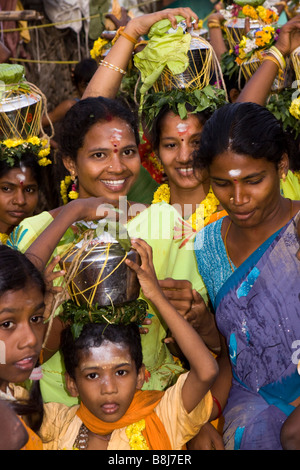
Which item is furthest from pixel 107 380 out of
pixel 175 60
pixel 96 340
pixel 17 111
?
pixel 17 111

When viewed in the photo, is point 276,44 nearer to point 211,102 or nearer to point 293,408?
point 211,102

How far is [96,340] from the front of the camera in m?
3.20

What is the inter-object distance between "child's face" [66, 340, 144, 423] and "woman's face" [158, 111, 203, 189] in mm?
1340

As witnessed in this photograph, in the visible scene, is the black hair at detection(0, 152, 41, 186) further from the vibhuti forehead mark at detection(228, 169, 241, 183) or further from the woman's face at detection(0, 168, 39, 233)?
the vibhuti forehead mark at detection(228, 169, 241, 183)

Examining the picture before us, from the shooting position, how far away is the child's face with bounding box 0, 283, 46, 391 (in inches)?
112

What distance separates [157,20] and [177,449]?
274 centimetres

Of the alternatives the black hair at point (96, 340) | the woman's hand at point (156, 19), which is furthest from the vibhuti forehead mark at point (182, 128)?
the black hair at point (96, 340)

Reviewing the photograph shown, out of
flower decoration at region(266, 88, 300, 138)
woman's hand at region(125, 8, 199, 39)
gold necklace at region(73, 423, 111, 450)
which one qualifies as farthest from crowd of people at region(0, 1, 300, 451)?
flower decoration at region(266, 88, 300, 138)

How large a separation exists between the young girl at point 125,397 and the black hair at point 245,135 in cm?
62

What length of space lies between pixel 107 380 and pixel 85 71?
456 centimetres

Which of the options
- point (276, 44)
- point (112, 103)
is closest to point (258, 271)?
point (112, 103)

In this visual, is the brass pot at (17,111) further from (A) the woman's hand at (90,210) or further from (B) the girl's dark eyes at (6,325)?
(B) the girl's dark eyes at (6,325)

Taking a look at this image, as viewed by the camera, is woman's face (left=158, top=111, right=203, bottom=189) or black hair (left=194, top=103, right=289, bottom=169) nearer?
black hair (left=194, top=103, right=289, bottom=169)

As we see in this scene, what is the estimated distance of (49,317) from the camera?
3.15 m
